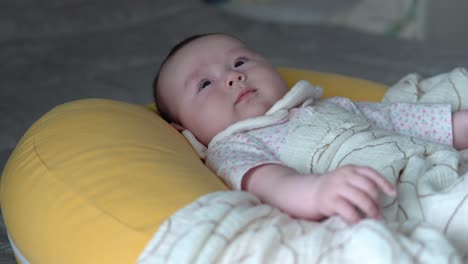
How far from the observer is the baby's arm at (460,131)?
1336mm

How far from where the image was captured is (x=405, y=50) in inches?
99.7

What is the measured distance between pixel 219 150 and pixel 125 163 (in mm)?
254

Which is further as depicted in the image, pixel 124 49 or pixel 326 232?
pixel 124 49

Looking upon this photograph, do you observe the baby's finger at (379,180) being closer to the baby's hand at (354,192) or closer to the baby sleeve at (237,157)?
the baby's hand at (354,192)

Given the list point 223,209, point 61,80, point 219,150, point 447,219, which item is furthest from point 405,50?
point 223,209

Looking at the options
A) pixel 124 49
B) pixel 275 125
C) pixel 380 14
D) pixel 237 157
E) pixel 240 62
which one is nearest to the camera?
pixel 237 157

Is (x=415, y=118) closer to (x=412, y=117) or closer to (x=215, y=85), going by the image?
(x=412, y=117)

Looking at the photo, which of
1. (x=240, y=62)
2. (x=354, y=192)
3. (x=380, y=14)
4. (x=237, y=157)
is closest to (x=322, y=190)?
(x=354, y=192)

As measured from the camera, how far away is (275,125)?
51.0 inches

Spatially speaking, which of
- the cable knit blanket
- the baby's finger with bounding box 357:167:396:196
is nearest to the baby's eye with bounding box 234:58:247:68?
the cable knit blanket

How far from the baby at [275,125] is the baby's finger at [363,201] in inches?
2.0

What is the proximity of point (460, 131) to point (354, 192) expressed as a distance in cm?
56

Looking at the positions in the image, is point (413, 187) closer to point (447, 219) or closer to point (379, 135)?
point (447, 219)

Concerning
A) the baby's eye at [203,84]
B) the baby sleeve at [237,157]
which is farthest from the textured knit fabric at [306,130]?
the baby's eye at [203,84]
